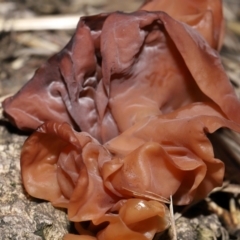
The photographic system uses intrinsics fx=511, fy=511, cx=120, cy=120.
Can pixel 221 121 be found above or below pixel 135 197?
above

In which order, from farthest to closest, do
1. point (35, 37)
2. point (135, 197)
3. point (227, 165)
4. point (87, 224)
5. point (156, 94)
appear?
point (35, 37)
point (227, 165)
point (156, 94)
point (87, 224)
point (135, 197)

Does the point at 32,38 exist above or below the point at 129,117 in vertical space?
below

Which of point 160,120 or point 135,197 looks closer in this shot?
point 135,197

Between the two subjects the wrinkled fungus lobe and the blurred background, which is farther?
the blurred background

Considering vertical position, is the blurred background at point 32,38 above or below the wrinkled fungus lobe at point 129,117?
below

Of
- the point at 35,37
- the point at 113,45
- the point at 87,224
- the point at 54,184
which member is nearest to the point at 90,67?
the point at 113,45

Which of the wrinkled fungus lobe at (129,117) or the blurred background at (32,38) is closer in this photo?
A: the wrinkled fungus lobe at (129,117)

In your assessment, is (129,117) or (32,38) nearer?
(129,117)

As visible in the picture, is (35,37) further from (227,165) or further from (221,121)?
(221,121)
